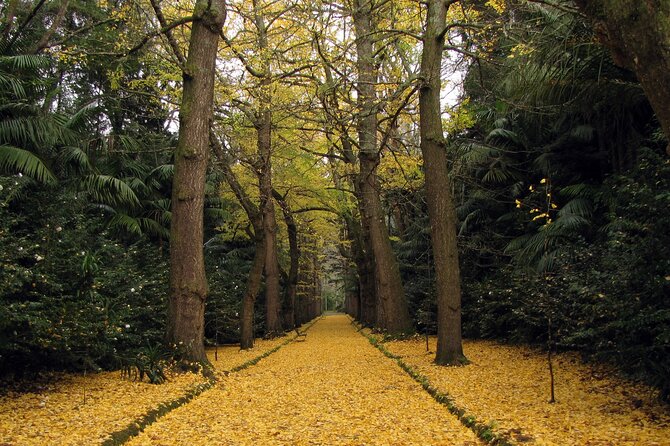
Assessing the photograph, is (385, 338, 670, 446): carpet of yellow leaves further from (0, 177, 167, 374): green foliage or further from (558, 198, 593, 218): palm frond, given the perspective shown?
(0, 177, 167, 374): green foliage

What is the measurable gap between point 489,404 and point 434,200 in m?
4.94

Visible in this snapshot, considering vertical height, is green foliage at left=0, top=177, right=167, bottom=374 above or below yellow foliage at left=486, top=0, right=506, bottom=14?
below

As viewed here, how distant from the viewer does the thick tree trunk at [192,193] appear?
902 cm

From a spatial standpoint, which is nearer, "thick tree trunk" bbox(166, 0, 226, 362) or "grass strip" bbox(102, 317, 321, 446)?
"grass strip" bbox(102, 317, 321, 446)

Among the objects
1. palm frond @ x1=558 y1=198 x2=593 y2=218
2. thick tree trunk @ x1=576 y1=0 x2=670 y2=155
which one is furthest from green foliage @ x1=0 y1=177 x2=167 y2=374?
palm frond @ x1=558 y1=198 x2=593 y2=218

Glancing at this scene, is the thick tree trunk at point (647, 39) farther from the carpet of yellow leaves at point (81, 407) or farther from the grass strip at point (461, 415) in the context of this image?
the carpet of yellow leaves at point (81, 407)

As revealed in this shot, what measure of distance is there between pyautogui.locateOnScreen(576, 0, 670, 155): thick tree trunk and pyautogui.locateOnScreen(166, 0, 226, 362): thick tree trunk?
7.53 metres

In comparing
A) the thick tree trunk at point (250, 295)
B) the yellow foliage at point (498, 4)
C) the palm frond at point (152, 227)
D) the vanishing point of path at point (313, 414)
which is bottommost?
the vanishing point of path at point (313, 414)

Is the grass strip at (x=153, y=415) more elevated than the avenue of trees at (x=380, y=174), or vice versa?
the avenue of trees at (x=380, y=174)

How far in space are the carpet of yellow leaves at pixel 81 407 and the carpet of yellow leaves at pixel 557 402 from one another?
3.75 metres

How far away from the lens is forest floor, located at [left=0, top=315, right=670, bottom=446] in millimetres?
4812

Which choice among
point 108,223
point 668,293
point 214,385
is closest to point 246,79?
point 108,223

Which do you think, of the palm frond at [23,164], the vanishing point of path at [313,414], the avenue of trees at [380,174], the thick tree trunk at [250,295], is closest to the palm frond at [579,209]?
the avenue of trees at [380,174]

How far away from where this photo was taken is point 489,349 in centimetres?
1266
